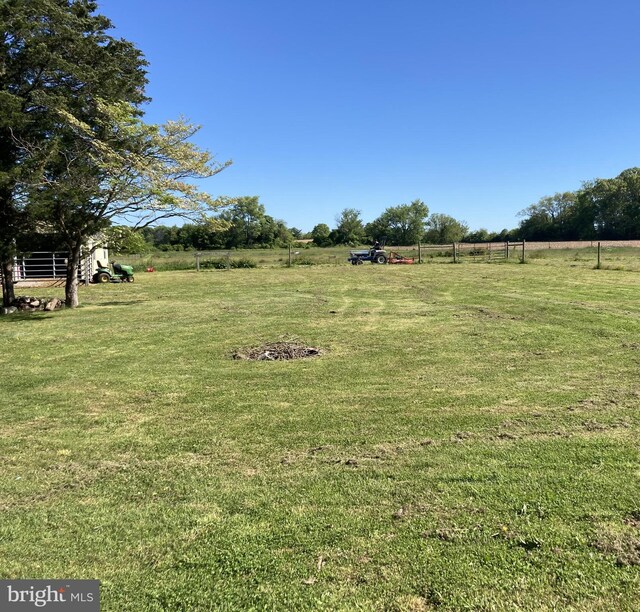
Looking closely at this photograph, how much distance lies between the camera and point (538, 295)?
1375 centimetres

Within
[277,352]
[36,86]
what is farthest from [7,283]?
[277,352]

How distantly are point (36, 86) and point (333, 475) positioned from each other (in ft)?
45.8

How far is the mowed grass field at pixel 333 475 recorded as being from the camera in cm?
224

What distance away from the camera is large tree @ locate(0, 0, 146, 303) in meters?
11.6

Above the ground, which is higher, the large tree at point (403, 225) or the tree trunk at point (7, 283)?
the large tree at point (403, 225)

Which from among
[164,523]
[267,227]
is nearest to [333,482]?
[164,523]

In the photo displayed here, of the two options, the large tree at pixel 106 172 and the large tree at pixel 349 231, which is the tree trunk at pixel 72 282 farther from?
the large tree at pixel 349 231

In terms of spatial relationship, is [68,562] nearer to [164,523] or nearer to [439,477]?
[164,523]

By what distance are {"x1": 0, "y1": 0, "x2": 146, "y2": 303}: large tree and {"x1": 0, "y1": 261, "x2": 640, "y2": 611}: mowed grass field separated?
691 centimetres

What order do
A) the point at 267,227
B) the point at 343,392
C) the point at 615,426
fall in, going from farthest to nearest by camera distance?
the point at 267,227
the point at 343,392
the point at 615,426

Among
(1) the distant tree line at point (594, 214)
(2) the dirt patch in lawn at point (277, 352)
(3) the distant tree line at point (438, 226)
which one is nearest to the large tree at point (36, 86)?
(2) the dirt patch in lawn at point (277, 352)

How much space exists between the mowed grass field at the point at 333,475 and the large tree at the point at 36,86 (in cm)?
691

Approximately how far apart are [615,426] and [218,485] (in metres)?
3.37

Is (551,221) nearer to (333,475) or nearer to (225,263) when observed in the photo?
(225,263)
